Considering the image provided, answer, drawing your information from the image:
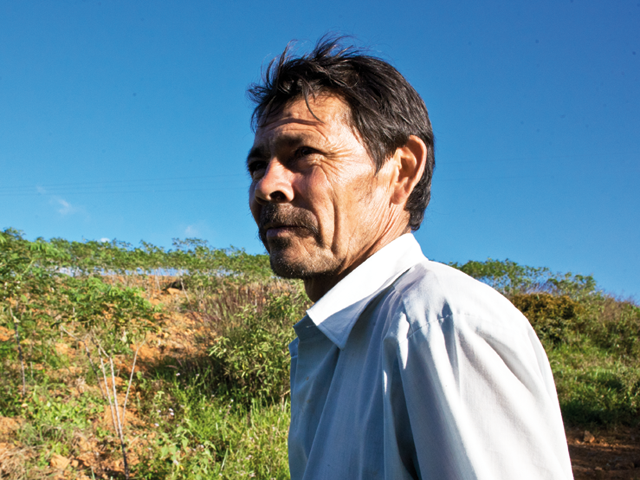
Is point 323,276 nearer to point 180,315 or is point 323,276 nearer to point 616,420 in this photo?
point 616,420

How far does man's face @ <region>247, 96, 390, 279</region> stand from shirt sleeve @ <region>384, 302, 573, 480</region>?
0.72m

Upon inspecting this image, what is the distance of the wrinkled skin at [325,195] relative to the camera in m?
1.46

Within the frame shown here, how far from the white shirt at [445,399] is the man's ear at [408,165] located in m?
0.62

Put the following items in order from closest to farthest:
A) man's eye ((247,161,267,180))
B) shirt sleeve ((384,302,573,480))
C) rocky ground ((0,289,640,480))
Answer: shirt sleeve ((384,302,573,480)) < man's eye ((247,161,267,180)) < rocky ground ((0,289,640,480))

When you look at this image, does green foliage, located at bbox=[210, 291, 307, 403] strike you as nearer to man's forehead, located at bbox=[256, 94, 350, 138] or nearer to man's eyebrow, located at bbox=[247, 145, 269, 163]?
man's eyebrow, located at bbox=[247, 145, 269, 163]

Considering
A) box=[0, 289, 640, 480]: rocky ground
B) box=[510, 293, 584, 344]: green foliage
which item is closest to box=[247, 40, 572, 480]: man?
box=[0, 289, 640, 480]: rocky ground

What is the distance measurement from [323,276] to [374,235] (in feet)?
0.75

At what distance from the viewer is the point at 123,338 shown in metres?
4.26

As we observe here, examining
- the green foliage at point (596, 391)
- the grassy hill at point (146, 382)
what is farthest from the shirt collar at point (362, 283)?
the green foliage at point (596, 391)

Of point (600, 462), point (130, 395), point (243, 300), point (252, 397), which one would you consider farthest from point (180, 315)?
point (600, 462)

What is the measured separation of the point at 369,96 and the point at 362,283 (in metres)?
0.76

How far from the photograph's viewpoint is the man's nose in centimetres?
150

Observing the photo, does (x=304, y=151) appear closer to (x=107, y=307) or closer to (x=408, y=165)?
(x=408, y=165)

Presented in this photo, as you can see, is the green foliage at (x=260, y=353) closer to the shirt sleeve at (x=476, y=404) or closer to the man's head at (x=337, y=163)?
the man's head at (x=337, y=163)
